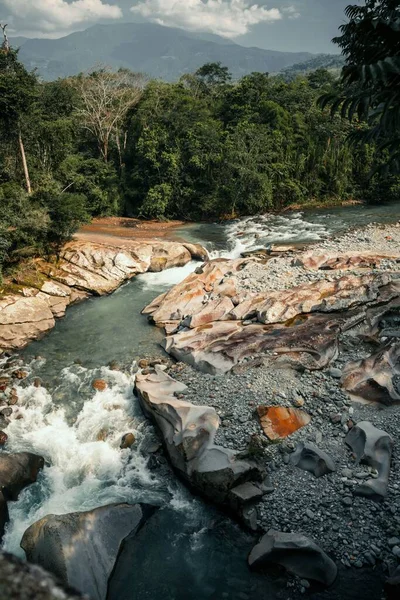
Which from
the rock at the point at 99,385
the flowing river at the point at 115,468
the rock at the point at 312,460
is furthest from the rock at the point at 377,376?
the rock at the point at 99,385

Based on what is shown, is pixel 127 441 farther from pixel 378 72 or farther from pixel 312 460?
pixel 378 72

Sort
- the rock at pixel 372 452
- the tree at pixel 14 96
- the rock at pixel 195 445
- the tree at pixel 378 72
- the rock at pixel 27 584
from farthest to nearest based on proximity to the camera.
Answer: the tree at pixel 14 96
the rock at pixel 195 445
the rock at pixel 372 452
the tree at pixel 378 72
the rock at pixel 27 584

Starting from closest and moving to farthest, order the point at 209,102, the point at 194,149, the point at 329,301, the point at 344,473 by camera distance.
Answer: the point at 344,473
the point at 329,301
the point at 194,149
the point at 209,102

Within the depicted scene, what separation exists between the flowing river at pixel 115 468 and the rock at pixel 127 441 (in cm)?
15

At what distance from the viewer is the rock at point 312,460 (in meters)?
8.83

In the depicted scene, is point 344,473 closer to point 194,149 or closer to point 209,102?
point 194,149

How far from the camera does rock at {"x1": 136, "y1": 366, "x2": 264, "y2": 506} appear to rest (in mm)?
8719

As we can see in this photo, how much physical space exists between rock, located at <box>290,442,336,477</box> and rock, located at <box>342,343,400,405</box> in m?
2.43

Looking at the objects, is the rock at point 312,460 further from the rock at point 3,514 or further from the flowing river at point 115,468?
the rock at point 3,514

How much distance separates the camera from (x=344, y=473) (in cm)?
873

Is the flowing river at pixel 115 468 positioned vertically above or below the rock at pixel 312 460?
below

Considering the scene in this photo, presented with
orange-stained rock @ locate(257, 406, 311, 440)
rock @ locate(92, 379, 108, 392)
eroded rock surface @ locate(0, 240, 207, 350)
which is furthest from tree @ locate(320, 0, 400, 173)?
eroded rock surface @ locate(0, 240, 207, 350)

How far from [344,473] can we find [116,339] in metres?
9.81

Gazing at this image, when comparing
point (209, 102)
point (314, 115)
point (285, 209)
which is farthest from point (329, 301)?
point (209, 102)
